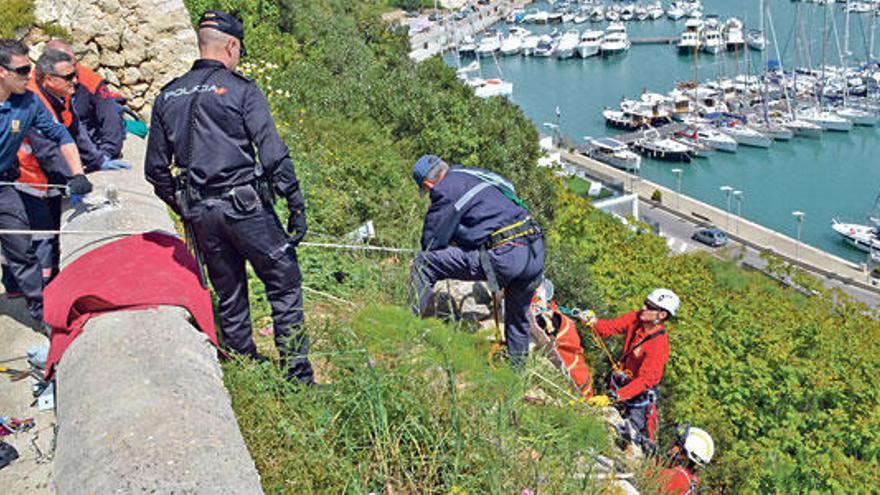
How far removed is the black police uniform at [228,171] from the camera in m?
3.88

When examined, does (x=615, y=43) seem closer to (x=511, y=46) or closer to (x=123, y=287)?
(x=511, y=46)

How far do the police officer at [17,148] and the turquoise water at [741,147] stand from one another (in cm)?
3997

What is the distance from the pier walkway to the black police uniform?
33.1 metres

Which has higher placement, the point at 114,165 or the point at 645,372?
the point at 114,165

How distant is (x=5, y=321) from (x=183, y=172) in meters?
2.18

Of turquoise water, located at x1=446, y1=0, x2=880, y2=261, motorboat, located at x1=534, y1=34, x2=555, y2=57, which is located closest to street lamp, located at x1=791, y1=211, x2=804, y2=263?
turquoise water, located at x1=446, y1=0, x2=880, y2=261

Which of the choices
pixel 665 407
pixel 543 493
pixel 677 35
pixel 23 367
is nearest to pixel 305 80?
pixel 665 407

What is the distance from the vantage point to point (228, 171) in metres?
3.93

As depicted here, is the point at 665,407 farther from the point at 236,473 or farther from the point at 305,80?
the point at 305,80

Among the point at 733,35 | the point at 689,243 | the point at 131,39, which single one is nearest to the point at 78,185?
the point at 131,39

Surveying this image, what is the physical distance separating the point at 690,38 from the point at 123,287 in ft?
234

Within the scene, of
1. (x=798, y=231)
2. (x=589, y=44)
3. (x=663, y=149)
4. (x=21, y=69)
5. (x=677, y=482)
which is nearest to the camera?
(x=21, y=69)

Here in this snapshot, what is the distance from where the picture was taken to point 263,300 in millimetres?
5340

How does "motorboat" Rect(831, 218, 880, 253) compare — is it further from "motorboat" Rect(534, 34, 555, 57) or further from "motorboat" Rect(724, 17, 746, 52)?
"motorboat" Rect(534, 34, 555, 57)
